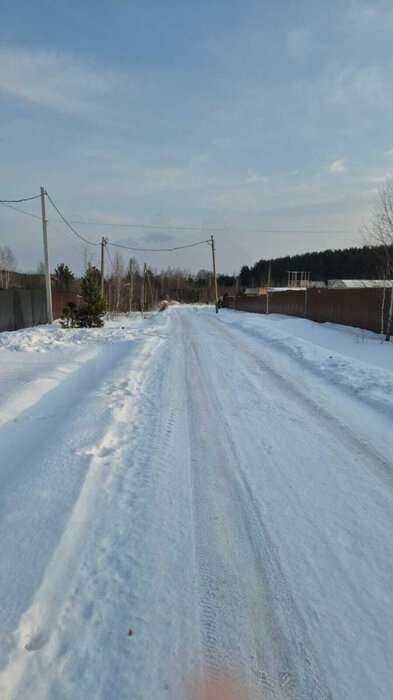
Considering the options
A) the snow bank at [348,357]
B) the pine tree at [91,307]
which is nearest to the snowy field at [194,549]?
the snow bank at [348,357]

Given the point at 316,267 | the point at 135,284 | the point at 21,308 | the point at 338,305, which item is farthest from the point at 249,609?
the point at 316,267

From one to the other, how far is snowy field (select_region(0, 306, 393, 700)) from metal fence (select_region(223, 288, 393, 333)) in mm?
10474

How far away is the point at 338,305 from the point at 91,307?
46.7ft

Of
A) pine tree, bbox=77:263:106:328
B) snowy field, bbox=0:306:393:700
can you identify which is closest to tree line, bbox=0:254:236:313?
pine tree, bbox=77:263:106:328

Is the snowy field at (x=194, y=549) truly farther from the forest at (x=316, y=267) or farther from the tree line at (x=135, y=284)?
the forest at (x=316, y=267)

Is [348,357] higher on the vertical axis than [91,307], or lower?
lower

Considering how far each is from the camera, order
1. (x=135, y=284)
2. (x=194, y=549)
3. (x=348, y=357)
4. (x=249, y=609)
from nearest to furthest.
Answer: (x=249, y=609)
(x=194, y=549)
(x=348, y=357)
(x=135, y=284)

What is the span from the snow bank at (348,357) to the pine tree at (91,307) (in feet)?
31.4

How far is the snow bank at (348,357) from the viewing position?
6086mm

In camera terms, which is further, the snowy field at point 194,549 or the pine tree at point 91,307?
the pine tree at point 91,307

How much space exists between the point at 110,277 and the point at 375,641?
53459 millimetres

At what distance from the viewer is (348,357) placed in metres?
9.21

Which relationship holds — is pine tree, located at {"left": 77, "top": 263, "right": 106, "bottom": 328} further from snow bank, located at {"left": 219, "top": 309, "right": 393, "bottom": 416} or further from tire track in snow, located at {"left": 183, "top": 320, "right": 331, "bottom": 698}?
tire track in snow, located at {"left": 183, "top": 320, "right": 331, "bottom": 698}

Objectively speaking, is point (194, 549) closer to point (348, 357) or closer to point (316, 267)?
point (348, 357)
